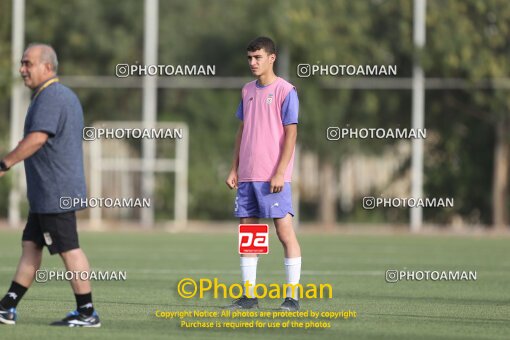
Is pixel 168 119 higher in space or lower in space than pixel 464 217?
higher

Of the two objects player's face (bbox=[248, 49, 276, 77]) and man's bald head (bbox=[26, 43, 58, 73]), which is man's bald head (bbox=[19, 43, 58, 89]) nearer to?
man's bald head (bbox=[26, 43, 58, 73])

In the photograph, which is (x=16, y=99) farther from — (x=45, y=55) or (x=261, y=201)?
(x=45, y=55)

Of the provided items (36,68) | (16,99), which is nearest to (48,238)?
(36,68)

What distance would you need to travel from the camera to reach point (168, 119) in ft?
104

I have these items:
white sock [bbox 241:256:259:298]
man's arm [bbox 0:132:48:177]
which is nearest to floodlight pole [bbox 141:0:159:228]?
white sock [bbox 241:256:259:298]

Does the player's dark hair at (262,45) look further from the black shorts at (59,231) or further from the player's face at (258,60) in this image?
the black shorts at (59,231)

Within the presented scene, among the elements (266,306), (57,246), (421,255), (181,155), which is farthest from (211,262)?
(181,155)

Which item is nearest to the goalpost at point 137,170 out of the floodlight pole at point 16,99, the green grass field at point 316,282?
the floodlight pole at point 16,99

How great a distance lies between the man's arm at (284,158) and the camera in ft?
32.2

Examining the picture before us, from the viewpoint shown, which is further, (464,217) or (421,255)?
(464,217)

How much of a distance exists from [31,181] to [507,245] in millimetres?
15563

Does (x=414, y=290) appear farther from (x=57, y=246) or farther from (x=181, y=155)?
(x=181, y=155)

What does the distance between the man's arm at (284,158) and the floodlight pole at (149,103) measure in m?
20.6

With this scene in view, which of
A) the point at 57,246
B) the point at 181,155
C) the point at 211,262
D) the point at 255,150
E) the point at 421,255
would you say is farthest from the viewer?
the point at 181,155
